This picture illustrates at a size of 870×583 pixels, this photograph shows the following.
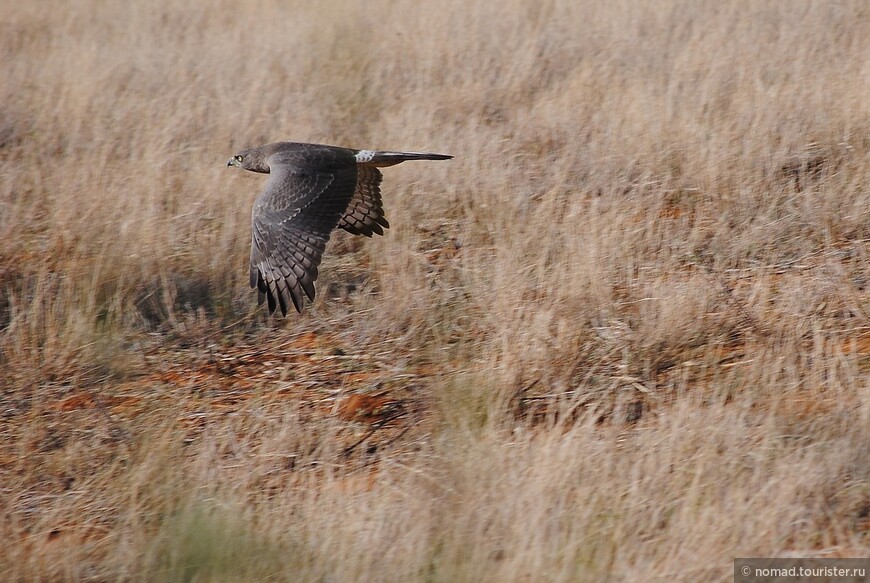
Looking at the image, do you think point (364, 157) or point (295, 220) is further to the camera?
point (364, 157)

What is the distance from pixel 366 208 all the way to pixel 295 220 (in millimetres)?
873

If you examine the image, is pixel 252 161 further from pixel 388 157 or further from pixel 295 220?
pixel 295 220

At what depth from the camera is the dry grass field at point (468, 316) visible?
122 inches

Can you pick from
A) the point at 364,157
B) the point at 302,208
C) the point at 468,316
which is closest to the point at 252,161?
the point at 364,157

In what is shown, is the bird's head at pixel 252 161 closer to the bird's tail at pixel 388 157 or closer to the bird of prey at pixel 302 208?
the bird of prey at pixel 302 208

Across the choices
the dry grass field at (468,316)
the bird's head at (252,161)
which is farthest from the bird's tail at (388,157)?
the bird's head at (252,161)

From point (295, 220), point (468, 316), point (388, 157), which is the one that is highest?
point (388, 157)

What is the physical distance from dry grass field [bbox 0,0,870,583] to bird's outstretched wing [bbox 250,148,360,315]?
1.35 feet

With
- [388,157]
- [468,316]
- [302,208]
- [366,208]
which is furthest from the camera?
[366,208]

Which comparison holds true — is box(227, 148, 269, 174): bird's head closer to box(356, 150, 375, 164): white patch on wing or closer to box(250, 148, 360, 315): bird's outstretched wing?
box(250, 148, 360, 315): bird's outstretched wing

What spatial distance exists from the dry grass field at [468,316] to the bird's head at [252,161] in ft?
→ 1.14

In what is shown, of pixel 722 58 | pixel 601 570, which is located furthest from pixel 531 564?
pixel 722 58

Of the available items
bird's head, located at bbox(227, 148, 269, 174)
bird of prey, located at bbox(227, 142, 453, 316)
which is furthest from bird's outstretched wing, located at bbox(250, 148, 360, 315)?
bird's head, located at bbox(227, 148, 269, 174)

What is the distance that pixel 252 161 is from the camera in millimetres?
5590
